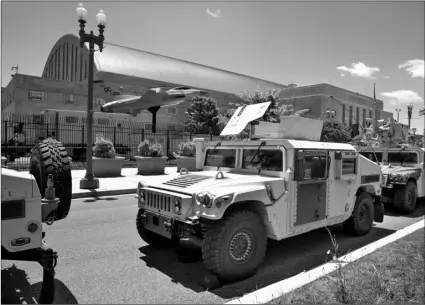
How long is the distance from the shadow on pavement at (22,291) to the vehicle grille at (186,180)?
1817mm

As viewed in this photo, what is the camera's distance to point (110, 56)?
4625cm

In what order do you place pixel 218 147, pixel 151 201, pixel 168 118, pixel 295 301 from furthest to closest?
1. pixel 168 118
2. pixel 218 147
3. pixel 151 201
4. pixel 295 301

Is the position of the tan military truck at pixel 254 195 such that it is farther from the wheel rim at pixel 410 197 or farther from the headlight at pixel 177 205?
the wheel rim at pixel 410 197

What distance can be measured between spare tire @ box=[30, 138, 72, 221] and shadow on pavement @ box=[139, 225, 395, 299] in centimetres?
146

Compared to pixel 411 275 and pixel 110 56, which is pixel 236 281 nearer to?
pixel 411 275

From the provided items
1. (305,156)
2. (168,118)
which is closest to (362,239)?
(305,156)

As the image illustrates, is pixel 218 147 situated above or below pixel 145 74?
below

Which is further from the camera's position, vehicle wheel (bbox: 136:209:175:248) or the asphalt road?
vehicle wheel (bbox: 136:209:175:248)

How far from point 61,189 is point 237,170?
8.37 feet

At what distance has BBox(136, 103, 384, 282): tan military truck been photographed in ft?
12.7

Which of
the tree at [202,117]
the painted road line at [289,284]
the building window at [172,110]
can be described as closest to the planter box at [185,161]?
the painted road line at [289,284]

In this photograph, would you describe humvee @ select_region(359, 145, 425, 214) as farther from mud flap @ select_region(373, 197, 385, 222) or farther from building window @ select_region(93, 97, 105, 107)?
building window @ select_region(93, 97, 105, 107)

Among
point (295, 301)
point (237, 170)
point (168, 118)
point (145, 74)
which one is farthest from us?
point (145, 74)

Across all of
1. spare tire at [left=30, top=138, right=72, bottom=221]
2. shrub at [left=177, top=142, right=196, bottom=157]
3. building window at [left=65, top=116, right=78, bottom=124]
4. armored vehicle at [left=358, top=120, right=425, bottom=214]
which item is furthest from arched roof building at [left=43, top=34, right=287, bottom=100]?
spare tire at [left=30, top=138, right=72, bottom=221]
